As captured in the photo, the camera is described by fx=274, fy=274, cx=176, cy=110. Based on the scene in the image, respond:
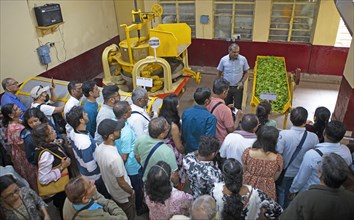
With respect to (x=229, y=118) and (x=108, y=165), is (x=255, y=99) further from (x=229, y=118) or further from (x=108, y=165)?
(x=108, y=165)

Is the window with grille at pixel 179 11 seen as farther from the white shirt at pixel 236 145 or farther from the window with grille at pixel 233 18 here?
the white shirt at pixel 236 145

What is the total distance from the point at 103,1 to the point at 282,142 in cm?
740

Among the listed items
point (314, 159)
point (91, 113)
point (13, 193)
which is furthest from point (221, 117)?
point (13, 193)

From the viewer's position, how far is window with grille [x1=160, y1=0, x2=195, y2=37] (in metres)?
8.31

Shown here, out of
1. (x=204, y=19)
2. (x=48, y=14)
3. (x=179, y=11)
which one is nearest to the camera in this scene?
(x=48, y=14)

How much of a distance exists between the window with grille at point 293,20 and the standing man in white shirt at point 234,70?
3156 mm

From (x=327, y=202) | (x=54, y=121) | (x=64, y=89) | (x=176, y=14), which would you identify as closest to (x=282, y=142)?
(x=327, y=202)

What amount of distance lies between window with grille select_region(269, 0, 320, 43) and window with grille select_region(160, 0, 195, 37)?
7.70ft

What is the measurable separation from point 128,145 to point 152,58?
3.24 meters

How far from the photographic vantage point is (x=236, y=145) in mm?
2854

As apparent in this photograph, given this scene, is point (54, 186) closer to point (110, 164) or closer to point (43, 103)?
point (110, 164)

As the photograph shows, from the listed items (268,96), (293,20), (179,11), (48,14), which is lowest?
(268,96)

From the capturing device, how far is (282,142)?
3.01 metres

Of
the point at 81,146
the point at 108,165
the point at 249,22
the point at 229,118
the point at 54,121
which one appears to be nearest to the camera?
the point at 108,165
